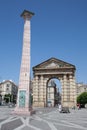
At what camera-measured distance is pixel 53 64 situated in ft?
280

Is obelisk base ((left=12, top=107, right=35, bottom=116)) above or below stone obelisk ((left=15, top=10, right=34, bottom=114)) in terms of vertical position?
below

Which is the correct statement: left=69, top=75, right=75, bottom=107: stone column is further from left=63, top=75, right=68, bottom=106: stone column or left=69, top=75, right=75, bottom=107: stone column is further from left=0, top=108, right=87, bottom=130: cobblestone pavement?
left=0, top=108, right=87, bottom=130: cobblestone pavement

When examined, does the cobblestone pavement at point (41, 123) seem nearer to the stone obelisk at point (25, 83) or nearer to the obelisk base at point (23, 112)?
the obelisk base at point (23, 112)

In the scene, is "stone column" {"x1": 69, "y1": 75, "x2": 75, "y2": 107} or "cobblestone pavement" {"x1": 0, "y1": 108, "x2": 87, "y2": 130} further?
"stone column" {"x1": 69, "y1": 75, "x2": 75, "y2": 107}

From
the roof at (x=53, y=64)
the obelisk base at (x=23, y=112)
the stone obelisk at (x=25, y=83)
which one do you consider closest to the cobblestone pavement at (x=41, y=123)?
the obelisk base at (x=23, y=112)

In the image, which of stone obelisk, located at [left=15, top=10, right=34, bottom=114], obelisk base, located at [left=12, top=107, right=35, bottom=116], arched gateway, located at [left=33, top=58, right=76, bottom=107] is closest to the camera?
obelisk base, located at [left=12, top=107, right=35, bottom=116]

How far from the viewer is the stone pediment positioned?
84.4 metres

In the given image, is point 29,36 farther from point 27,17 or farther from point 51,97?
point 51,97

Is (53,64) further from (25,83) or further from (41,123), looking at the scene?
(41,123)

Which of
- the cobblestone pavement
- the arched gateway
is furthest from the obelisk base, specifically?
the arched gateway

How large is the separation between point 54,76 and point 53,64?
3.91 m

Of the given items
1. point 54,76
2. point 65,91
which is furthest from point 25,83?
point 54,76

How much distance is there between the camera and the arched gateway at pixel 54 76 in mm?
81750

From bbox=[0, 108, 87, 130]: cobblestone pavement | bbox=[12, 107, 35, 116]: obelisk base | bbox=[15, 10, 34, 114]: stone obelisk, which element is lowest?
bbox=[0, 108, 87, 130]: cobblestone pavement
